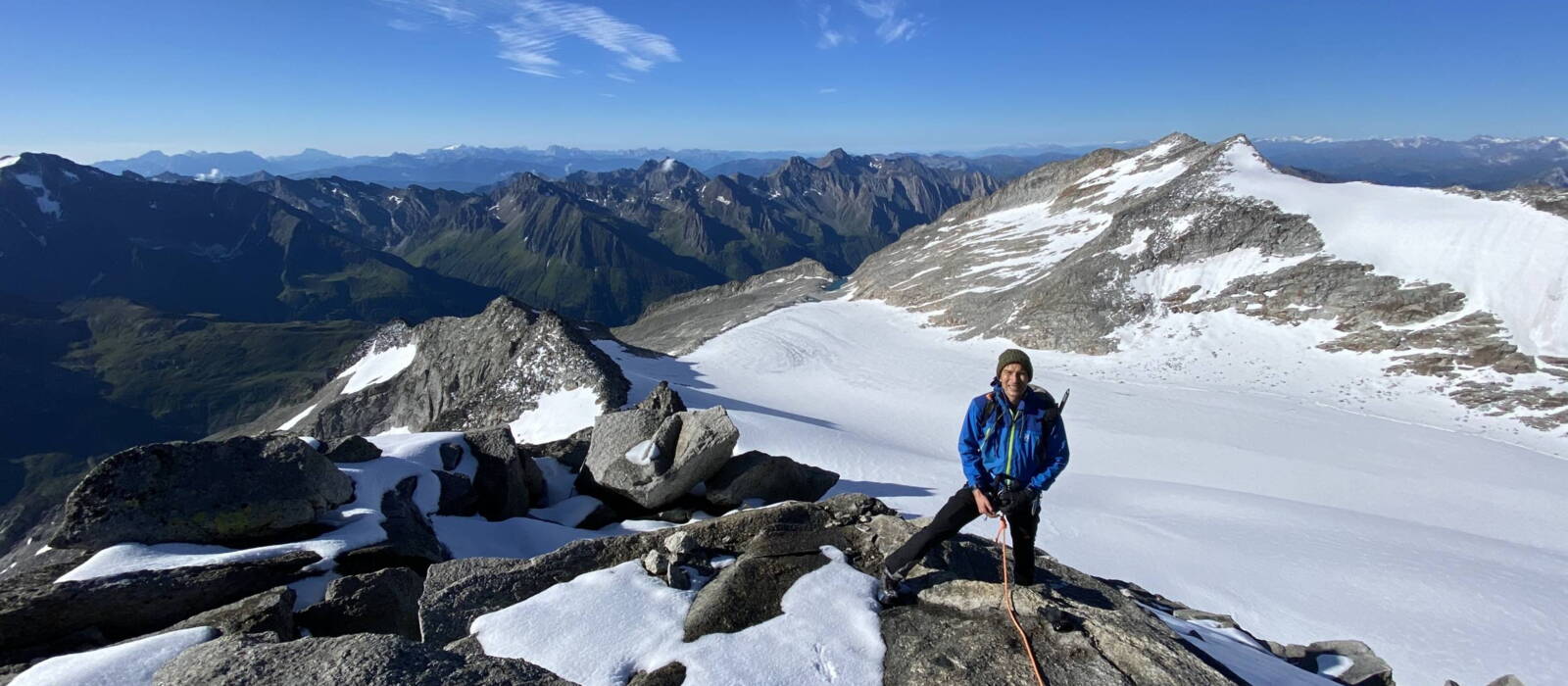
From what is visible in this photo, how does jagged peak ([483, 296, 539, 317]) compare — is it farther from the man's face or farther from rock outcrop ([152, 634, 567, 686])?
the man's face

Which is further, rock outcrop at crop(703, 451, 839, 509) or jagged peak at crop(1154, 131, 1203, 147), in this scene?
jagged peak at crop(1154, 131, 1203, 147)

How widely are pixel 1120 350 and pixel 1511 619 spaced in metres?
30.0

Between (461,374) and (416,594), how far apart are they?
37.3m

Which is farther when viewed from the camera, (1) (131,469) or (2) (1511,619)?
(2) (1511,619)

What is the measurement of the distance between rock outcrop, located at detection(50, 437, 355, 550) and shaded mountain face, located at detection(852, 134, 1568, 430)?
143 feet

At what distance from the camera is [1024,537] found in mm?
7684

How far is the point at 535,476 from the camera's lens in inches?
648

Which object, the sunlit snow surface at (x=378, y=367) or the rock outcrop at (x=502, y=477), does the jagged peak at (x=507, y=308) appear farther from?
the rock outcrop at (x=502, y=477)

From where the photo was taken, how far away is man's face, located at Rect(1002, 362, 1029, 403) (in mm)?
7395

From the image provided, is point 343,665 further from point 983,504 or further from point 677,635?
point 983,504

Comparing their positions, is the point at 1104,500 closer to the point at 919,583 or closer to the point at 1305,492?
the point at 1305,492

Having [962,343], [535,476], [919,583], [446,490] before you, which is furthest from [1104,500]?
[962,343]

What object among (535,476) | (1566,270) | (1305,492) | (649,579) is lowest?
(1305,492)

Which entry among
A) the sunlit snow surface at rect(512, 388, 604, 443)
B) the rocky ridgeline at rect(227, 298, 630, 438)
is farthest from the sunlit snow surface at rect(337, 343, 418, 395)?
the sunlit snow surface at rect(512, 388, 604, 443)
